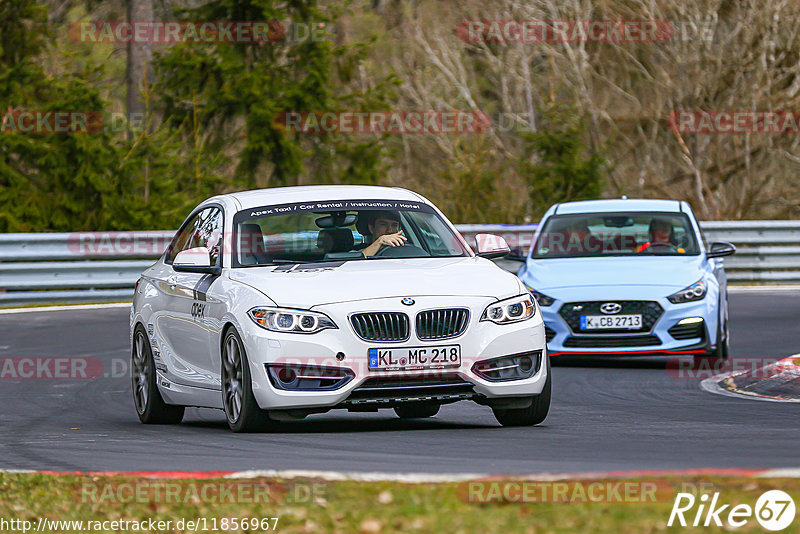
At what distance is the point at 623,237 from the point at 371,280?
26.3 feet

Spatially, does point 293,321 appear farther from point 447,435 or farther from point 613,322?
point 613,322

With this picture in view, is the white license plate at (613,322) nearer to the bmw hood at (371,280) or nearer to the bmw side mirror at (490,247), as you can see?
the bmw side mirror at (490,247)

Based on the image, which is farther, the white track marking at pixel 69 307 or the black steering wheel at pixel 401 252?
the white track marking at pixel 69 307

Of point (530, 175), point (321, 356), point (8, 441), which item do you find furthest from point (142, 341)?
point (530, 175)

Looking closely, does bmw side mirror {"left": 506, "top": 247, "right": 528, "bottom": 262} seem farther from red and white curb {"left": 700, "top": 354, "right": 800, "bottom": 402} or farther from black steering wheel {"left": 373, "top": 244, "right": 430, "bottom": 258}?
black steering wheel {"left": 373, "top": 244, "right": 430, "bottom": 258}

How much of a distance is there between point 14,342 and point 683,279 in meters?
7.88

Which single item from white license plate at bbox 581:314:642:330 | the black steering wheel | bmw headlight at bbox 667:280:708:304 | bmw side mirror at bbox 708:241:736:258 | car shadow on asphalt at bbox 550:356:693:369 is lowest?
car shadow on asphalt at bbox 550:356:693:369

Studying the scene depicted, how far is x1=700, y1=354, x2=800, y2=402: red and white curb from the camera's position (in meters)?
12.8

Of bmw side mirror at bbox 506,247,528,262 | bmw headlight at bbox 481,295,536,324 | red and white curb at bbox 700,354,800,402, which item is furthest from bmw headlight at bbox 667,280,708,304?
bmw headlight at bbox 481,295,536,324

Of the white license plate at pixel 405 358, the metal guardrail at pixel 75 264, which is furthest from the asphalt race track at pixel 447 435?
the metal guardrail at pixel 75 264

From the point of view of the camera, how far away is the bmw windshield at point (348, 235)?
1071cm

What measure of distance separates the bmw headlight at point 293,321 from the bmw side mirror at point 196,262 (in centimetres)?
108

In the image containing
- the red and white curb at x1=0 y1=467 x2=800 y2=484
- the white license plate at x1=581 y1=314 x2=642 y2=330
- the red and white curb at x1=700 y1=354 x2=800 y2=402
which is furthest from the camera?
the white license plate at x1=581 y1=314 x2=642 y2=330

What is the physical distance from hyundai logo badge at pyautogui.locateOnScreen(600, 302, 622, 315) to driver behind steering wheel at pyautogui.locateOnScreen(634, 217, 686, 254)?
4.62 ft
